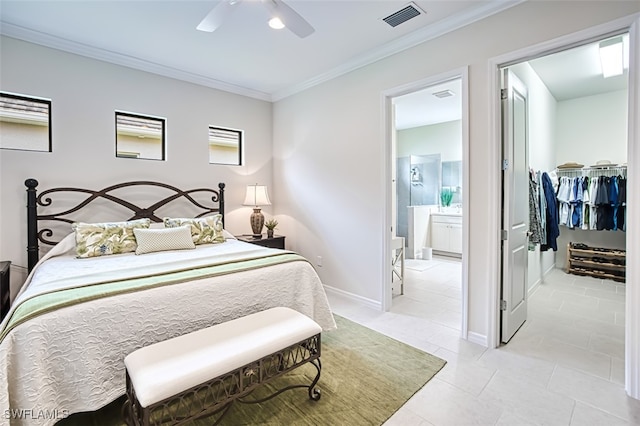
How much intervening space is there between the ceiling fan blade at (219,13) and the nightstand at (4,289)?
2558 millimetres

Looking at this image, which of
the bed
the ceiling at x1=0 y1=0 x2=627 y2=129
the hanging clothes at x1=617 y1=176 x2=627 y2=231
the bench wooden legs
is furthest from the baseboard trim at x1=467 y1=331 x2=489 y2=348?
the hanging clothes at x1=617 y1=176 x2=627 y2=231

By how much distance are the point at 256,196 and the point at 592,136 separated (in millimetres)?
5345

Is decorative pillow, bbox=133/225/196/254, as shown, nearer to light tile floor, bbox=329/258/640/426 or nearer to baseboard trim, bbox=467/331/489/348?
light tile floor, bbox=329/258/640/426

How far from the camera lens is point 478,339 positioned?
104 inches

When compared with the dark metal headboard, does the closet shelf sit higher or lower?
lower

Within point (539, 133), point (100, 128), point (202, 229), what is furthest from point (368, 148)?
point (100, 128)

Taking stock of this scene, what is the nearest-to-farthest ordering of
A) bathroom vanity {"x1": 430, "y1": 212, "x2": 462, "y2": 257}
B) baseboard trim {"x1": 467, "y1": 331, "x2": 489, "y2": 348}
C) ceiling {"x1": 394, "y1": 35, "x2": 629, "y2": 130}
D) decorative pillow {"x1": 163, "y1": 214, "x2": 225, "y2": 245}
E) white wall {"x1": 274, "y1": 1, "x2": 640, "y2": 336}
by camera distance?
white wall {"x1": 274, "y1": 1, "x2": 640, "y2": 336} < baseboard trim {"x1": 467, "y1": 331, "x2": 489, "y2": 348} < decorative pillow {"x1": 163, "y1": 214, "x2": 225, "y2": 245} < ceiling {"x1": 394, "y1": 35, "x2": 629, "y2": 130} < bathroom vanity {"x1": 430, "y1": 212, "x2": 462, "y2": 257}

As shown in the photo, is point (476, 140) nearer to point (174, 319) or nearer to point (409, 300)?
point (409, 300)

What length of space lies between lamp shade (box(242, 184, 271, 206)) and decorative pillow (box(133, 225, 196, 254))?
1.17m

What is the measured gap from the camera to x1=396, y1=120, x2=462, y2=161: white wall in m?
6.35

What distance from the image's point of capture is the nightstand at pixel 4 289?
243 cm

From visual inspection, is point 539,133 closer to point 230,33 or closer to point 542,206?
point 542,206

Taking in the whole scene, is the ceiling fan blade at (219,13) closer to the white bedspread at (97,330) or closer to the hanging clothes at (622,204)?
the white bedspread at (97,330)

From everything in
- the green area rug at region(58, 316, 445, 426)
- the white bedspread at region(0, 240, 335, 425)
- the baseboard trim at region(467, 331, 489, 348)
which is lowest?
the green area rug at region(58, 316, 445, 426)
